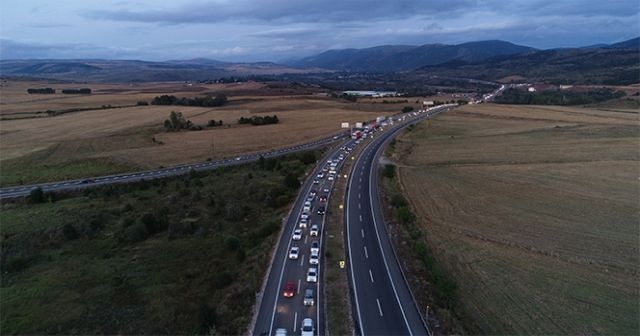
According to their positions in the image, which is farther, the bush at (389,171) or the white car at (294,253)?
the bush at (389,171)

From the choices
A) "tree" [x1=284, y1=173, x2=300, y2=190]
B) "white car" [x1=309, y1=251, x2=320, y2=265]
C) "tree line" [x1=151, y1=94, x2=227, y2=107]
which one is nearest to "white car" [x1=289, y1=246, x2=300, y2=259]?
"white car" [x1=309, y1=251, x2=320, y2=265]

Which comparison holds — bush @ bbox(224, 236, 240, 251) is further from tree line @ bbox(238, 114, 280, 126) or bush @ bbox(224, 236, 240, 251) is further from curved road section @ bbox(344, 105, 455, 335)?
tree line @ bbox(238, 114, 280, 126)

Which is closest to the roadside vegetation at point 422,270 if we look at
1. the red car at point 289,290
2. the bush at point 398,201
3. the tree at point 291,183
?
the bush at point 398,201

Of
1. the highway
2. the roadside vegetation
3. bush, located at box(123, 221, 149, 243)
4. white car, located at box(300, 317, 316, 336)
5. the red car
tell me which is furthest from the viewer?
the highway

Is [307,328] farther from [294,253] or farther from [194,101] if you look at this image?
[194,101]

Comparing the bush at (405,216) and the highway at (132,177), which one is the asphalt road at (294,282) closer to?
the bush at (405,216)

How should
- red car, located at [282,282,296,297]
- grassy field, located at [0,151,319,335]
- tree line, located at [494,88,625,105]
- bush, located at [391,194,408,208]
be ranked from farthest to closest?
tree line, located at [494,88,625,105], bush, located at [391,194,408,208], red car, located at [282,282,296,297], grassy field, located at [0,151,319,335]
